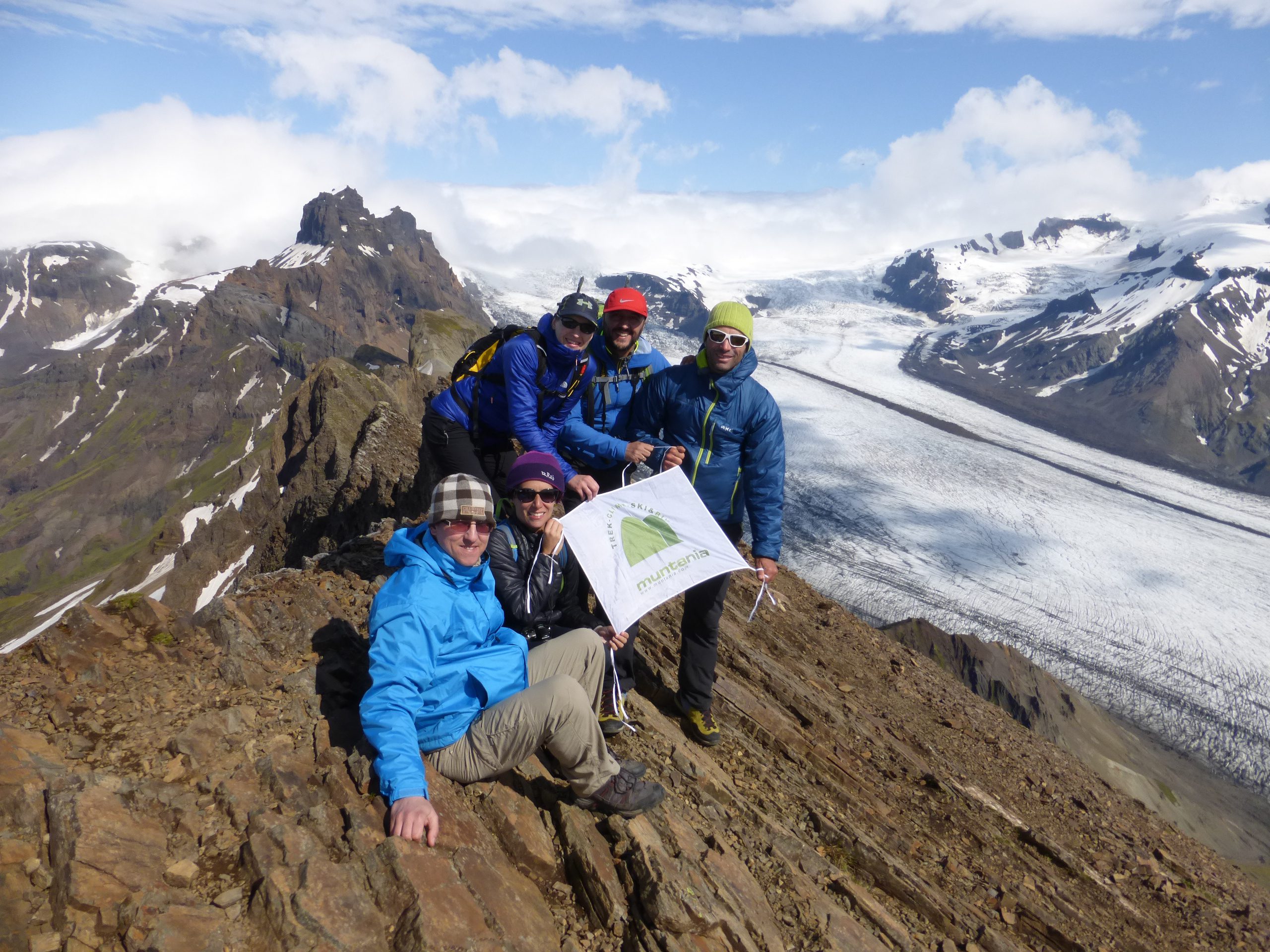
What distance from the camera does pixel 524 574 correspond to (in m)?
5.03

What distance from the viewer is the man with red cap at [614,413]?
587cm

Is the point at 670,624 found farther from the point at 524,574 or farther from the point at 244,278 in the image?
the point at 244,278

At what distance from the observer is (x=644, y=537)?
228 inches

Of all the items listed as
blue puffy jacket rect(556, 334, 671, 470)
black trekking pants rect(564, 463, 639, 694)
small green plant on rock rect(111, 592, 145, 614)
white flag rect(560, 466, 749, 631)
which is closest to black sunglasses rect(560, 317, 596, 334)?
blue puffy jacket rect(556, 334, 671, 470)

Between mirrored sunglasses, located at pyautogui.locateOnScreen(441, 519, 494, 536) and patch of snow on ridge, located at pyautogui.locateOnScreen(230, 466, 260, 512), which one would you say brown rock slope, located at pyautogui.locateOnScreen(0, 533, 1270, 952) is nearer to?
mirrored sunglasses, located at pyautogui.locateOnScreen(441, 519, 494, 536)

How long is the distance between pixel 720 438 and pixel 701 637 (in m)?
1.83

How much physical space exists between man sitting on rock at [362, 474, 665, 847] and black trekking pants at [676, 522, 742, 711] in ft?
5.84

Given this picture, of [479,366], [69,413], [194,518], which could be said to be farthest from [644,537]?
[69,413]

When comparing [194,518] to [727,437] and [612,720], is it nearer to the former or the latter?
[612,720]

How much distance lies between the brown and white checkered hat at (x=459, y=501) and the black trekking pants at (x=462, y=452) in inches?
81.5

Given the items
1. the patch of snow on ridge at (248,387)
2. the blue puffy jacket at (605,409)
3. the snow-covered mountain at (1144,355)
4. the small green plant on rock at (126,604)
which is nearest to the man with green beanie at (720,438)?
the blue puffy jacket at (605,409)

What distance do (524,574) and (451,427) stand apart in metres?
2.21

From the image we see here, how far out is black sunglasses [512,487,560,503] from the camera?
494cm

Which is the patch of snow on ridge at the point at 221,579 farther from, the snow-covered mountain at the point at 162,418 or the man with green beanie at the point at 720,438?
the man with green beanie at the point at 720,438
